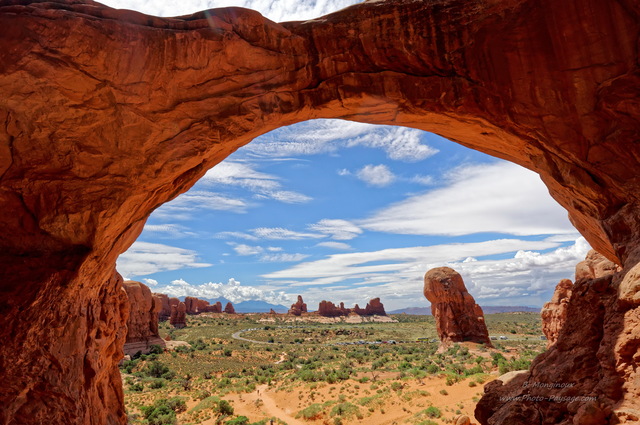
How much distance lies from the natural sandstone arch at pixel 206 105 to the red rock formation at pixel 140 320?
123 ft

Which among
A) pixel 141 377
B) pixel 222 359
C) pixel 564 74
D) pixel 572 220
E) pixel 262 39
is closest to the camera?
pixel 564 74

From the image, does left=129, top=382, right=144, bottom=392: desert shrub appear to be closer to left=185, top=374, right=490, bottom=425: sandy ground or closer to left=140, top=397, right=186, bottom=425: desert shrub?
left=140, top=397, right=186, bottom=425: desert shrub

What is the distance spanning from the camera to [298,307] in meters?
115

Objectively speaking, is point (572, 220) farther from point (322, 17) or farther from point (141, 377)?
point (141, 377)

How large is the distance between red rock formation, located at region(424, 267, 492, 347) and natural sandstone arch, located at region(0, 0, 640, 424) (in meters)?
30.7

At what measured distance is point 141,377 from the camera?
2972 cm

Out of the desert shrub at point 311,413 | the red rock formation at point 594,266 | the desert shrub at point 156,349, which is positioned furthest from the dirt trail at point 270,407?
the desert shrub at point 156,349

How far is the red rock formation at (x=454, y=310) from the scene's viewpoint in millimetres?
36062

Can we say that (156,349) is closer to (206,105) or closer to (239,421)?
(239,421)

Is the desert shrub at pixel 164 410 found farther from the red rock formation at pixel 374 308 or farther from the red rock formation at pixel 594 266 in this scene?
the red rock formation at pixel 374 308

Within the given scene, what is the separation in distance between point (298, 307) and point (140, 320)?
250ft

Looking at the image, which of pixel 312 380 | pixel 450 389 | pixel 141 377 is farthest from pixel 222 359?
pixel 450 389

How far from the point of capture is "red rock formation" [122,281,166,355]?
41.5 m

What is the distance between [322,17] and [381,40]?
1488 mm
